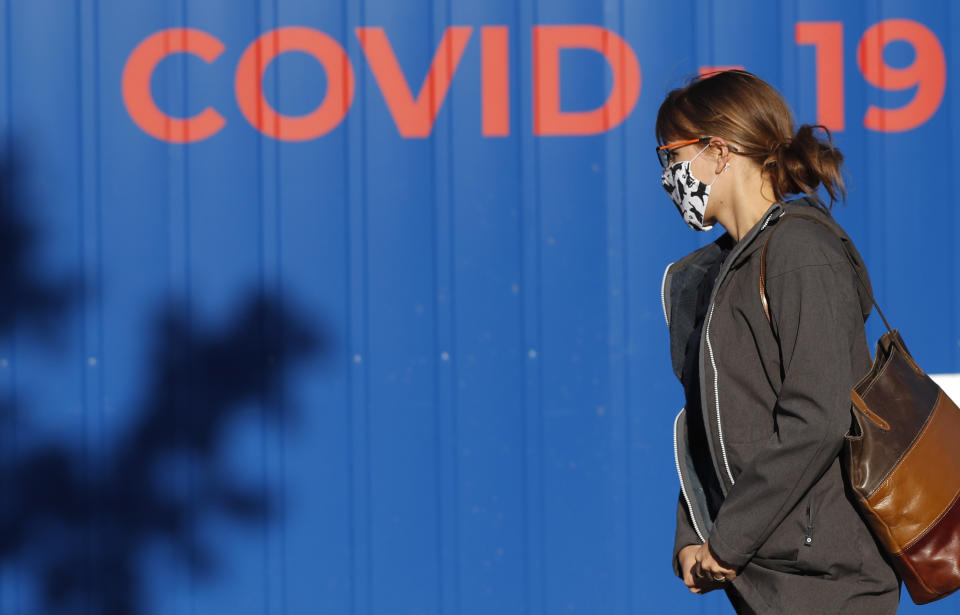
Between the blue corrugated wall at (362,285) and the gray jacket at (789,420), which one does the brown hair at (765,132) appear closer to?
the gray jacket at (789,420)

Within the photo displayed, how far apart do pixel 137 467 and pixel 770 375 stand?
6.16ft

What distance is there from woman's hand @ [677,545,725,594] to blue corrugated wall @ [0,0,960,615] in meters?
1.11

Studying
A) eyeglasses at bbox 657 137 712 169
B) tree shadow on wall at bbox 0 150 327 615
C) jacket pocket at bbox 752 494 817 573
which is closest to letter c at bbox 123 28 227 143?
tree shadow on wall at bbox 0 150 327 615

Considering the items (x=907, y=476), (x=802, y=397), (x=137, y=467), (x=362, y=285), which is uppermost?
(x=362, y=285)

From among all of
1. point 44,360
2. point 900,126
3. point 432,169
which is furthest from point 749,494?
point 44,360

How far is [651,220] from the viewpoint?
2.67 metres

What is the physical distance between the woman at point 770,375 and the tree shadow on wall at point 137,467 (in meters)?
1.39

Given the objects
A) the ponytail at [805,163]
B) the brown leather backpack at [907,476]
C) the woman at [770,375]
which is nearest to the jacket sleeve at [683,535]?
the woman at [770,375]

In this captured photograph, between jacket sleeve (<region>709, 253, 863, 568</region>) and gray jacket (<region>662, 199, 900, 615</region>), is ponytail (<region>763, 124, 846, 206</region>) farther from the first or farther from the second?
jacket sleeve (<region>709, 253, 863, 568</region>)

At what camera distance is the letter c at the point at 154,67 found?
260 cm

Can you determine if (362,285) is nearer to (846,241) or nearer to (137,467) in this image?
(137,467)

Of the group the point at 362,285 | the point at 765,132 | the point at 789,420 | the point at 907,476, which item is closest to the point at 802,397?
the point at 789,420

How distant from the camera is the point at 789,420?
1.35 meters

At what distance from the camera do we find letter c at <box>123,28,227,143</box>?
2602mm
